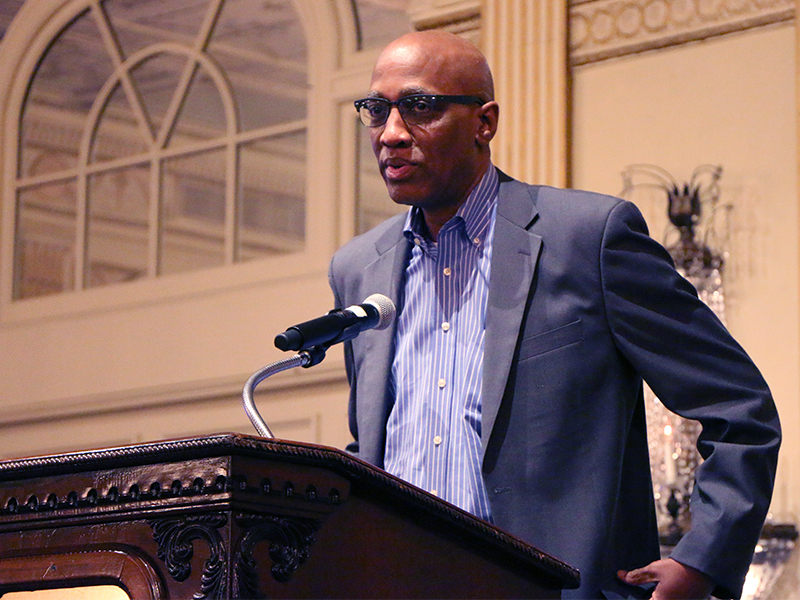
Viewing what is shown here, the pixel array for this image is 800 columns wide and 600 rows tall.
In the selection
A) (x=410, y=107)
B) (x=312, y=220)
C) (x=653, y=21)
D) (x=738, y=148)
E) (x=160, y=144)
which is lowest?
(x=410, y=107)

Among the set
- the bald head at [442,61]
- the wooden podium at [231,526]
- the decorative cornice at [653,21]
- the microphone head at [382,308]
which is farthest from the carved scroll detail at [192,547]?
the decorative cornice at [653,21]

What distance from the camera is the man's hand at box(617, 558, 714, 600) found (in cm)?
161

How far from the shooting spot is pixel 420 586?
4.18 feet

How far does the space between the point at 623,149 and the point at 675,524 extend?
4.22ft

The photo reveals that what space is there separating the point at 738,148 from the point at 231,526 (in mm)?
2960

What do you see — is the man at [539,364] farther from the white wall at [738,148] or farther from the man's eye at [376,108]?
the white wall at [738,148]

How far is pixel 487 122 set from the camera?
2.00 metres

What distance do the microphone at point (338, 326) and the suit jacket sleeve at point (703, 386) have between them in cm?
39

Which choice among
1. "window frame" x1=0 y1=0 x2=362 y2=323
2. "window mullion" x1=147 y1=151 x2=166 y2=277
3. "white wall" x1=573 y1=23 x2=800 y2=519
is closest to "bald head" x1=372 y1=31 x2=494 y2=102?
"white wall" x1=573 y1=23 x2=800 y2=519

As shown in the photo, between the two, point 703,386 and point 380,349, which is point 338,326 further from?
point 703,386

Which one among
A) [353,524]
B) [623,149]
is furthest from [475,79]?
[623,149]

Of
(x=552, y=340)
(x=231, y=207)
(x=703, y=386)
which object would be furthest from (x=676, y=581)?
(x=231, y=207)

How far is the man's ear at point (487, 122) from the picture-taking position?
1.99m

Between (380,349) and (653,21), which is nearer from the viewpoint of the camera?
(380,349)
